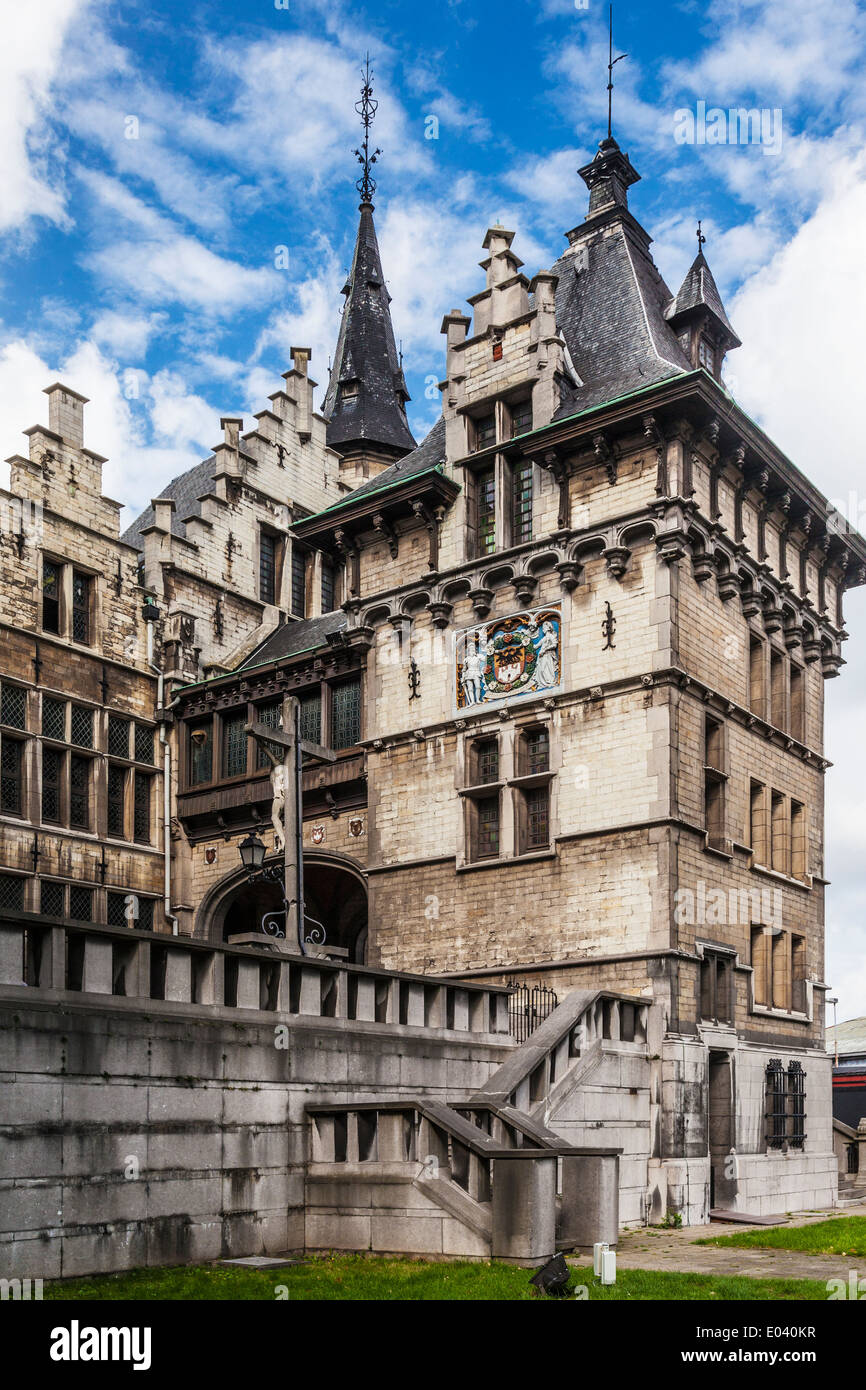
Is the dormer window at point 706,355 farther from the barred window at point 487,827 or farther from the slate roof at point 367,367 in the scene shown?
the slate roof at point 367,367

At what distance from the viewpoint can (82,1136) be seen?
13.5 m

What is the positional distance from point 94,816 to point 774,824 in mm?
14444

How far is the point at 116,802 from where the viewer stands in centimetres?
3244

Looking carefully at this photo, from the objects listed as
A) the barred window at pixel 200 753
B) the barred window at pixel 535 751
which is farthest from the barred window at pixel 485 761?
the barred window at pixel 200 753

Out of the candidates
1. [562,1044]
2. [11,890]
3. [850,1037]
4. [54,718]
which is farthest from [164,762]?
[850,1037]

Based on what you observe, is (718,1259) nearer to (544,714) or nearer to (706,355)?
(544,714)

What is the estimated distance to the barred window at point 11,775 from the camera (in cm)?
2959

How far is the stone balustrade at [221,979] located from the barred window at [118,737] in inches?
566

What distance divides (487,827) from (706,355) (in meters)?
10.6

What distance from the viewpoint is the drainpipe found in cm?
3288

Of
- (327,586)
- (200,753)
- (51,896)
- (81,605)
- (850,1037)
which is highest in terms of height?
(327,586)

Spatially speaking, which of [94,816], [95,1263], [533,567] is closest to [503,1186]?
[95,1263]

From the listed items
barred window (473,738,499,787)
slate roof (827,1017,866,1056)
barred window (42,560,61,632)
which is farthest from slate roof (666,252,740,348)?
slate roof (827,1017,866,1056)
